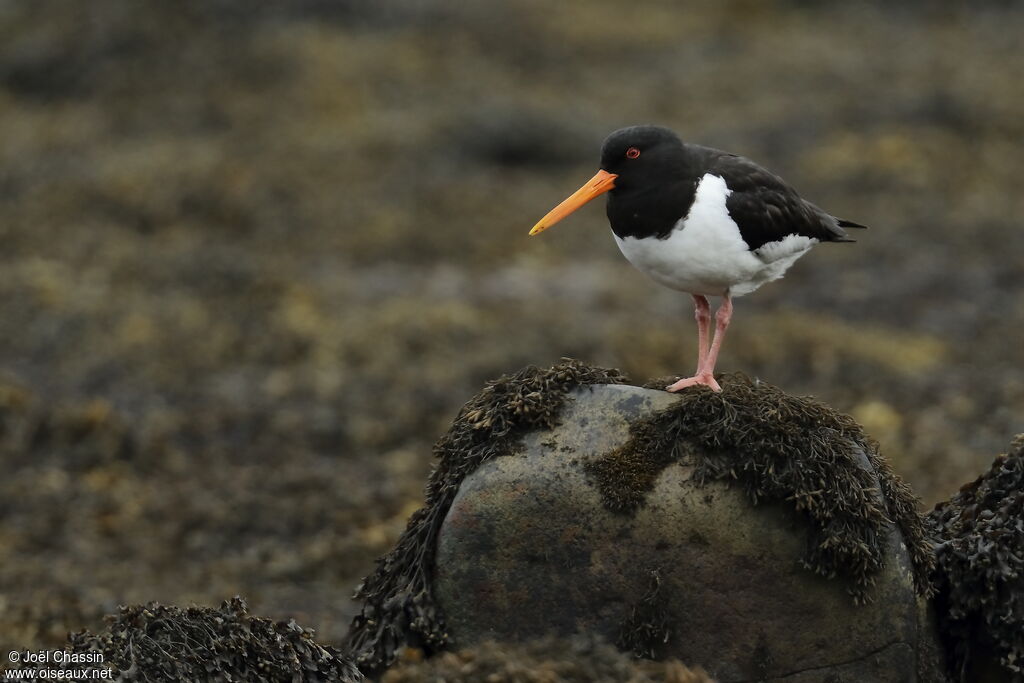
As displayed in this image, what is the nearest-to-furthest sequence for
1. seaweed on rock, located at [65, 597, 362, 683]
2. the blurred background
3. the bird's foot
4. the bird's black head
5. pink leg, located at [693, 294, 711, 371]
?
seaweed on rock, located at [65, 597, 362, 683] → the bird's foot → the bird's black head → pink leg, located at [693, 294, 711, 371] → the blurred background

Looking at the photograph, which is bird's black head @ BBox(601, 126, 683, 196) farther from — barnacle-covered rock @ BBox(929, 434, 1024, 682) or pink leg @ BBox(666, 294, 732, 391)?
barnacle-covered rock @ BBox(929, 434, 1024, 682)

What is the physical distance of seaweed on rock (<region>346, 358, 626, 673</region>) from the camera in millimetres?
5453

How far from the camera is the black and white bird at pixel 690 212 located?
571 cm

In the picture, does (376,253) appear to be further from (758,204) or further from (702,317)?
(758,204)

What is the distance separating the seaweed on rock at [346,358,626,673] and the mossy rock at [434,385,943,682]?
0.09 metres

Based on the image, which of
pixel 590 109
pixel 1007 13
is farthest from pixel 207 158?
pixel 1007 13

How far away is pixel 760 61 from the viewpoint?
20953 mm

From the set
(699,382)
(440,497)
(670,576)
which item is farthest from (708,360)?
(440,497)

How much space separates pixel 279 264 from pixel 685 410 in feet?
31.8

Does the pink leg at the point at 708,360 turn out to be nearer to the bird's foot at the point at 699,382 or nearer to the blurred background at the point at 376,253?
the bird's foot at the point at 699,382

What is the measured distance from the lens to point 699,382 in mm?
5766

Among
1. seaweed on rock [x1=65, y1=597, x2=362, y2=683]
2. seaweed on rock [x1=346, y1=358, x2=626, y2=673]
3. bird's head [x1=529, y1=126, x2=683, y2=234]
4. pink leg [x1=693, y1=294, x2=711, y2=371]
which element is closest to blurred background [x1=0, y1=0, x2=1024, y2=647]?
seaweed on rock [x1=65, y1=597, x2=362, y2=683]

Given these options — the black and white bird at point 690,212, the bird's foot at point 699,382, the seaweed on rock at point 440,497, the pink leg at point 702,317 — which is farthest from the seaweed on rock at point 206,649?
the pink leg at point 702,317

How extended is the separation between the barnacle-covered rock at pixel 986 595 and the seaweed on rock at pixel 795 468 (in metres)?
0.17
